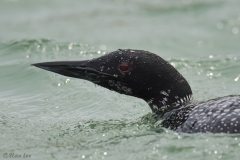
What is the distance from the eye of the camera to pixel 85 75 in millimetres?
6359

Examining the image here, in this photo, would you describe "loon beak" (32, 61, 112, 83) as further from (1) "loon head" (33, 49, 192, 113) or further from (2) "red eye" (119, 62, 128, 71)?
(2) "red eye" (119, 62, 128, 71)

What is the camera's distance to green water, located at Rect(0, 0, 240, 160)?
5609 mm

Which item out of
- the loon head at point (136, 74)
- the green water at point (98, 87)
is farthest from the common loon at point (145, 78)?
the green water at point (98, 87)

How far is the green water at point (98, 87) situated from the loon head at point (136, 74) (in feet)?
1.12

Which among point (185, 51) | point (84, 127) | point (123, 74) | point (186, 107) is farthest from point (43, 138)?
point (185, 51)

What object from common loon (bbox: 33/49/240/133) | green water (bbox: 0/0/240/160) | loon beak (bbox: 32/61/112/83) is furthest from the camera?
loon beak (bbox: 32/61/112/83)

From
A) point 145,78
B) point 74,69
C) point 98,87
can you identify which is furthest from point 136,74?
point 98,87

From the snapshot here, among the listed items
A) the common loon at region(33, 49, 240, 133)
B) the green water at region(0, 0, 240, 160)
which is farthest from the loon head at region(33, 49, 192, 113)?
the green water at region(0, 0, 240, 160)

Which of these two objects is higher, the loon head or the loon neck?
the loon head

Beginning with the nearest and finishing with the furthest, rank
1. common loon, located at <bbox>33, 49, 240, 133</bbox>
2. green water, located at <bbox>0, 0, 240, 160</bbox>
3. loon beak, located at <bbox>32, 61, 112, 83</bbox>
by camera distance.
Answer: green water, located at <bbox>0, 0, 240, 160</bbox>, common loon, located at <bbox>33, 49, 240, 133</bbox>, loon beak, located at <bbox>32, 61, 112, 83</bbox>

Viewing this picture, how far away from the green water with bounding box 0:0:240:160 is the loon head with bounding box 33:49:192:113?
1.12ft

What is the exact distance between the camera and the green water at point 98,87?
18.4ft

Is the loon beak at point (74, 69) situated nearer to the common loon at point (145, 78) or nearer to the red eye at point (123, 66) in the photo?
the common loon at point (145, 78)

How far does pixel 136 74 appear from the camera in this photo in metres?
6.25
